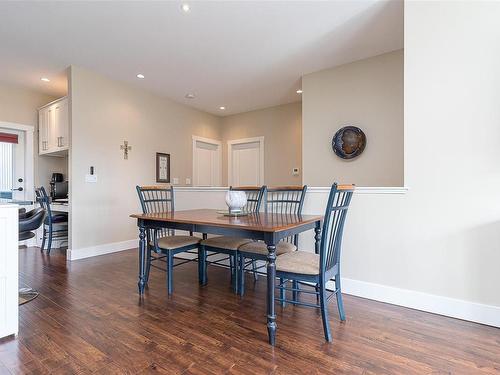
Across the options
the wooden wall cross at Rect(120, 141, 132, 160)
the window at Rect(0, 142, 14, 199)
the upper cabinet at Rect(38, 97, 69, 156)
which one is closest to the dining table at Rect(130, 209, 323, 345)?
the wooden wall cross at Rect(120, 141, 132, 160)

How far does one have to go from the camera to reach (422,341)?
1729mm

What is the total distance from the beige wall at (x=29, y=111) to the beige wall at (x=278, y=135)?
361 cm

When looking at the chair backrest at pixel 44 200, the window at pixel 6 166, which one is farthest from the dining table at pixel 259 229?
the window at pixel 6 166

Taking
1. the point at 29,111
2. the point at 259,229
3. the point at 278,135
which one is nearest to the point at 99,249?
the point at 29,111

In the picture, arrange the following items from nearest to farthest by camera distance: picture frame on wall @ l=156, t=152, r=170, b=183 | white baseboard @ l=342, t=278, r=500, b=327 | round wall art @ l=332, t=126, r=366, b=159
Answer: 1. white baseboard @ l=342, t=278, r=500, b=327
2. round wall art @ l=332, t=126, r=366, b=159
3. picture frame on wall @ l=156, t=152, r=170, b=183

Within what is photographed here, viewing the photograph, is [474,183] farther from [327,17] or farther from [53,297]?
[53,297]

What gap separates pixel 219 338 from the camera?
175 cm

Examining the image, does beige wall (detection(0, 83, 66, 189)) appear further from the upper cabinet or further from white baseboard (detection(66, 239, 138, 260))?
white baseboard (detection(66, 239, 138, 260))

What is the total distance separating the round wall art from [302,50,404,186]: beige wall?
2.7 inches

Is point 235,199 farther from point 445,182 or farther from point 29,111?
point 29,111

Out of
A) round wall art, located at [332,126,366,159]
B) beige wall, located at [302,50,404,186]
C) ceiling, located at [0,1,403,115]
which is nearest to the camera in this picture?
ceiling, located at [0,1,403,115]

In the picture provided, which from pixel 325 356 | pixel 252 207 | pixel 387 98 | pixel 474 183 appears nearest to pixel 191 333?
pixel 325 356

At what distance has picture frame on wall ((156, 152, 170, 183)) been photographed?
16.2ft

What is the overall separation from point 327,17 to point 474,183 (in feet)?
6.51
